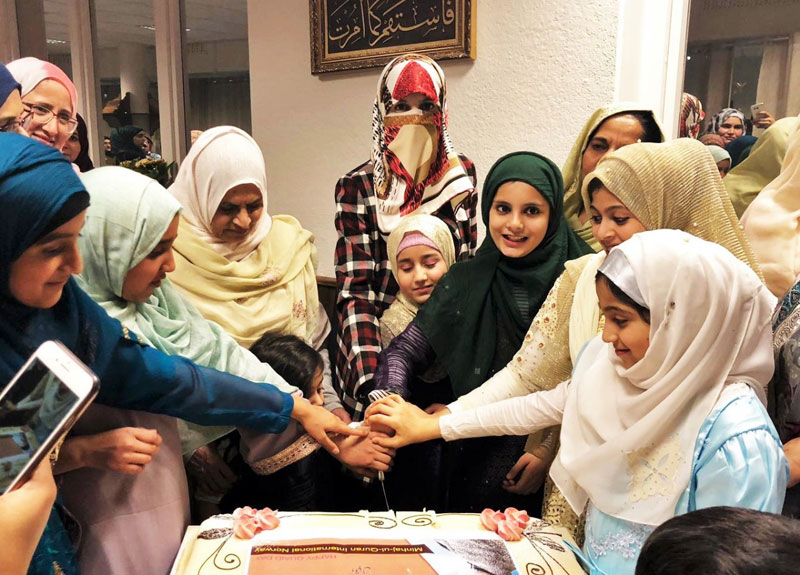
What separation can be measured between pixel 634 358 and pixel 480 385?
0.62m

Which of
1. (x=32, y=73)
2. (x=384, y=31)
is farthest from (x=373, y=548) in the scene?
(x=384, y=31)

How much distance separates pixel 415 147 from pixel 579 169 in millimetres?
543

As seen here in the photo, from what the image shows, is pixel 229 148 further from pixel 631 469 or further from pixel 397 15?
pixel 397 15

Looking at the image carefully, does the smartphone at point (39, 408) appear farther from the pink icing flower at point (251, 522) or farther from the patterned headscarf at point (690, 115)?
the patterned headscarf at point (690, 115)

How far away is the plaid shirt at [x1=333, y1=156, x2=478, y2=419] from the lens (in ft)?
6.15

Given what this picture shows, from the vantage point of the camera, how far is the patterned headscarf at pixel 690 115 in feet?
8.38

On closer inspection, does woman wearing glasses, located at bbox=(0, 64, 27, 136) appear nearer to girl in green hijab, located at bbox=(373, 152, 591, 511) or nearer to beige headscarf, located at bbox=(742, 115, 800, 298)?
girl in green hijab, located at bbox=(373, 152, 591, 511)

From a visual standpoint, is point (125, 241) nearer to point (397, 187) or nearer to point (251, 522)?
point (251, 522)

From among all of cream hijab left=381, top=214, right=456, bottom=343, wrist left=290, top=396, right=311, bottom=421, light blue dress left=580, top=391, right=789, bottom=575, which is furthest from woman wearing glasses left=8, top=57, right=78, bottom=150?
light blue dress left=580, top=391, right=789, bottom=575

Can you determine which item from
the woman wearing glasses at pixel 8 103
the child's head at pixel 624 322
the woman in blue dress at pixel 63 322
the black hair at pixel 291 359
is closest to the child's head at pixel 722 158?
the child's head at pixel 624 322

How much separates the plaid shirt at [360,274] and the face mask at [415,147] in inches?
4.9

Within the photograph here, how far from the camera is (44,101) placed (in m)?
2.06

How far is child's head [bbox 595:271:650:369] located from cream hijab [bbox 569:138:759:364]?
1.13 feet

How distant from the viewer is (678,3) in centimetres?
246
